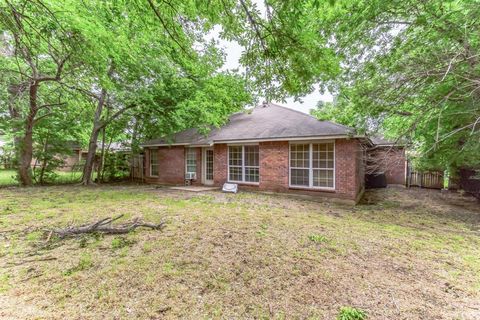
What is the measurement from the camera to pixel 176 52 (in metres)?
6.75

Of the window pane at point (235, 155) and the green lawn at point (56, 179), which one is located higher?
the window pane at point (235, 155)

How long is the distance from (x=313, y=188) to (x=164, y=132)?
29.3 ft

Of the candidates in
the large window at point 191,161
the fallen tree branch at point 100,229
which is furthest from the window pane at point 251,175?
the fallen tree branch at point 100,229

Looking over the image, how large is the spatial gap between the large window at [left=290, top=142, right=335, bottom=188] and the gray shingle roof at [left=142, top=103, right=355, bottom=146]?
0.70 m

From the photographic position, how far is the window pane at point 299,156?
10.4 m

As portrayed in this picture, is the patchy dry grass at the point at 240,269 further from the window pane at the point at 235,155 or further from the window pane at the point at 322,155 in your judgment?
the window pane at the point at 235,155

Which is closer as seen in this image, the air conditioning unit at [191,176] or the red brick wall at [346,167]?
the red brick wall at [346,167]

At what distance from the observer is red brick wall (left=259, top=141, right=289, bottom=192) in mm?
10766

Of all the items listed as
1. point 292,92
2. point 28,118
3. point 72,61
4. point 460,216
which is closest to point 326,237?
point 292,92

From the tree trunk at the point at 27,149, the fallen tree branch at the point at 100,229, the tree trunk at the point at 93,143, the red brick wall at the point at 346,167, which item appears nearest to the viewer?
the fallen tree branch at the point at 100,229

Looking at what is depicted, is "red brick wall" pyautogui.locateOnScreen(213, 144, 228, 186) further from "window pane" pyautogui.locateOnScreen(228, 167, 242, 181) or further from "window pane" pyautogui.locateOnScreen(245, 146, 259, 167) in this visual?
"window pane" pyautogui.locateOnScreen(245, 146, 259, 167)

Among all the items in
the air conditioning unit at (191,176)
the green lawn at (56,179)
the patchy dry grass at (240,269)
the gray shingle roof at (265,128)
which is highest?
the gray shingle roof at (265,128)

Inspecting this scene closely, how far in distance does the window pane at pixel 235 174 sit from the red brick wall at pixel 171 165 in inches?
135

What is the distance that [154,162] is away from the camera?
16.0 metres
